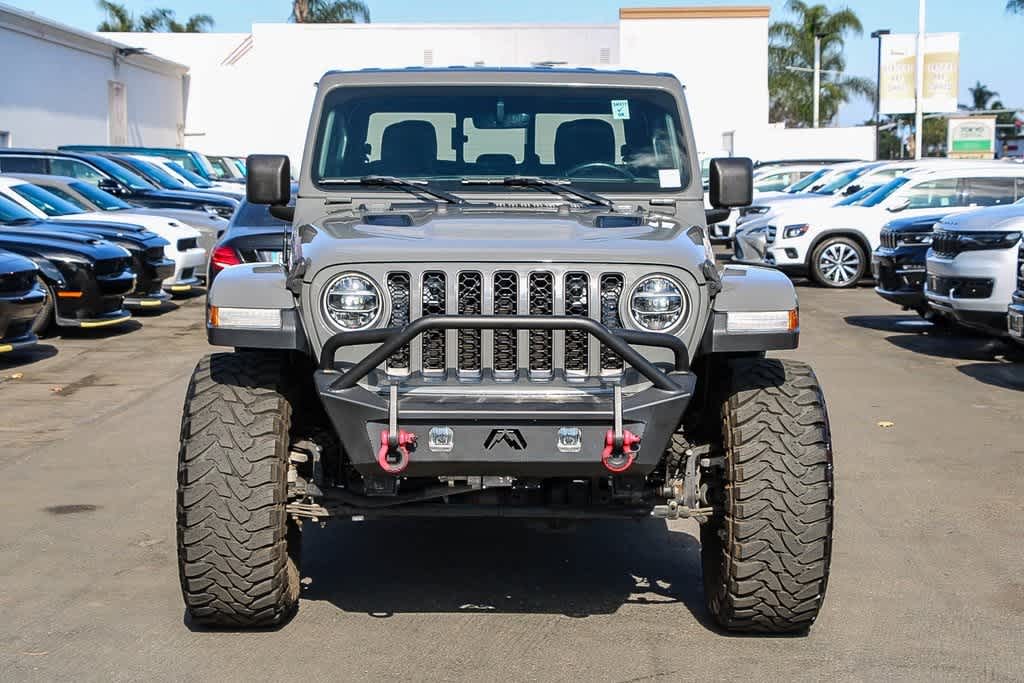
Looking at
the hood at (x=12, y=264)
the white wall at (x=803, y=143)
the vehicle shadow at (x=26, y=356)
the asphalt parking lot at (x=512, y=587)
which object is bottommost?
the asphalt parking lot at (x=512, y=587)

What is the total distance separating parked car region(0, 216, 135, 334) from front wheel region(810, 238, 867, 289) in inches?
415

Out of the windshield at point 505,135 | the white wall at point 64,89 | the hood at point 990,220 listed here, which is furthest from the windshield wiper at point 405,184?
the white wall at point 64,89

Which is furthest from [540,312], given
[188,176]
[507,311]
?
[188,176]

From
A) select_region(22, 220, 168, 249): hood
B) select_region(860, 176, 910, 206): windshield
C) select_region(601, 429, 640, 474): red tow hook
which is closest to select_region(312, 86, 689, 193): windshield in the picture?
select_region(601, 429, 640, 474): red tow hook

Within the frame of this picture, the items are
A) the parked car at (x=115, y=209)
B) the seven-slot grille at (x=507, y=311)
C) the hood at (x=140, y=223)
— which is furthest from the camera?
the parked car at (x=115, y=209)

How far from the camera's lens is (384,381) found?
16.6ft

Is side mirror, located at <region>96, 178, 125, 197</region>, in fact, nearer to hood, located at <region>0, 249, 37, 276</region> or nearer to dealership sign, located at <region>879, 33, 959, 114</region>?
hood, located at <region>0, 249, 37, 276</region>

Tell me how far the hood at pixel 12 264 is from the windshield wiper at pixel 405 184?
287 inches

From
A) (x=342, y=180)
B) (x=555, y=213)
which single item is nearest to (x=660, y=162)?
(x=555, y=213)

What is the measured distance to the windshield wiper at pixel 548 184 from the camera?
249 inches

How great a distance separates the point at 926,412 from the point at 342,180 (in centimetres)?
588

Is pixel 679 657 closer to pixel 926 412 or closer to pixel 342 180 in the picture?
pixel 342 180

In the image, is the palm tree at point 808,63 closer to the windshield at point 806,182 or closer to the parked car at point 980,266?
the windshield at point 806,182

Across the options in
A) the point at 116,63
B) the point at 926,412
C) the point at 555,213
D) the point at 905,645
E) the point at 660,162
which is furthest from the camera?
the point at 116,63
